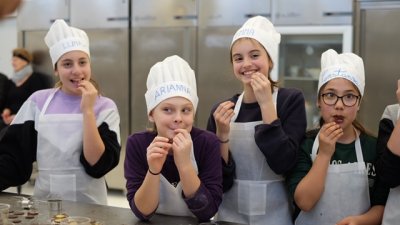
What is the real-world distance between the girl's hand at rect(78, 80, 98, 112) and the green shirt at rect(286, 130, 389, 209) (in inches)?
29.1

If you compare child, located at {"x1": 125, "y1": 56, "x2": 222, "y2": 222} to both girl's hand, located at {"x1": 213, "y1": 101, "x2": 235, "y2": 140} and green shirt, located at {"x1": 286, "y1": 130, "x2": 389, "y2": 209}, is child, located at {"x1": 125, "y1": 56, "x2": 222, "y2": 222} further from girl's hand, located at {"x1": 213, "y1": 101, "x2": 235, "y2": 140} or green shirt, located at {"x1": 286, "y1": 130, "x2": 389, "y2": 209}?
green shirt, located at {"x1": 286, "y1": 130, "x2": 389, "y2": 209}

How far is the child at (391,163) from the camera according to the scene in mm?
1447

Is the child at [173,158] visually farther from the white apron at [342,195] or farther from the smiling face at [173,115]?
the white apron at [342,195]

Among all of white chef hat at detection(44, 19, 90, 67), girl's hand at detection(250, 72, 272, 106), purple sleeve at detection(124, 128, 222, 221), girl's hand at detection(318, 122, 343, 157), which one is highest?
white chef hat at detection(44, 19, 90, 67)

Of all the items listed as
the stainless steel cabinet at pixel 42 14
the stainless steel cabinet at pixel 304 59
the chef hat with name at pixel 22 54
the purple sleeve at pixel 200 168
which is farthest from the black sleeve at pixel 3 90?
the purple sleeve at pixel 200 168

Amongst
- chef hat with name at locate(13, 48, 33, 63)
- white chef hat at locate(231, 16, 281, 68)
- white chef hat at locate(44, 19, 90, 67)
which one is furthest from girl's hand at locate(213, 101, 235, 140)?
chef hat with name at locate(13, 48, 33, 63)

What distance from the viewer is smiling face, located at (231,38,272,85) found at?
1671 mm

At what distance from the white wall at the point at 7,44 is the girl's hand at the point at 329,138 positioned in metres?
4.48

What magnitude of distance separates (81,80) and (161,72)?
44 centimetres

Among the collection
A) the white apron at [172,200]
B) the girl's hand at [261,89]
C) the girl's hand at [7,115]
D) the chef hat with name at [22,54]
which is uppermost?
the chef hat with name at [22,54]

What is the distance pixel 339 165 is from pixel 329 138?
11 centimetres

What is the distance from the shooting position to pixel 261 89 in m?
1.60

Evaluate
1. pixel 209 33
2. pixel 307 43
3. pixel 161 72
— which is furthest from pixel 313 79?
pixel 161 72

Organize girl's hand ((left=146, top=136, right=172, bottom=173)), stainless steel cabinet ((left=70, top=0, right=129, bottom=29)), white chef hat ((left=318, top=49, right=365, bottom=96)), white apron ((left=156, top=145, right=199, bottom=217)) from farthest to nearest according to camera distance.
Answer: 1. stainless steel cabinet ((left=70, top=0, right=129, bottom=29))
2. white chef hat ((left=318, top=49, right=365, bottom=96))
3. white apron ((left=156, top=145, right=199, bottom=217))
4. girl's hand ((left=146, top=136, right=172, bottom=173))
